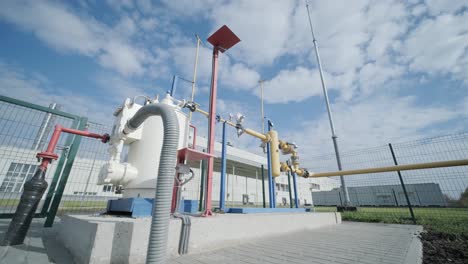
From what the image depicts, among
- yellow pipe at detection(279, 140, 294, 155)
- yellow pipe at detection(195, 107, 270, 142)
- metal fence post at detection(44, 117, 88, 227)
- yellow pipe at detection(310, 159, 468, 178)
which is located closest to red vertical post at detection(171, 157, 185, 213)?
yellow pipe at detection(195, 107, 270, 142)

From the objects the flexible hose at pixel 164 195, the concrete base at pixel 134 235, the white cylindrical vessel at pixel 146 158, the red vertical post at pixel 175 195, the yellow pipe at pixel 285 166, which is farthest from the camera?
the yellow pipe at pixel 285 166

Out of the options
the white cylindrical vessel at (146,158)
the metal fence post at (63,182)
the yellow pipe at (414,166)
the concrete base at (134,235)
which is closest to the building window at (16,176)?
the metal fence post at (63,182)

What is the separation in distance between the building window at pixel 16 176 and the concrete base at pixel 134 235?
74.4 inches

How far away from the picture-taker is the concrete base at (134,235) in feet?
4.54

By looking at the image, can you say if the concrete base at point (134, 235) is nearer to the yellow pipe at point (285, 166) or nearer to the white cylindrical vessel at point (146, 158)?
the white cylindrical vessel at point (146, 158)

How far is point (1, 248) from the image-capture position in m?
1.76

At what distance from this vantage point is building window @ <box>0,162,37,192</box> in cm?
299

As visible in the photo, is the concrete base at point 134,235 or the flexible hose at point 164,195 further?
the concrete base at point 134,235

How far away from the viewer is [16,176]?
3.14m

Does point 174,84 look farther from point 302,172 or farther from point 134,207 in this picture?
point 302,172

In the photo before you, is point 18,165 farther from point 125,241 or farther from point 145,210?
point 125,241

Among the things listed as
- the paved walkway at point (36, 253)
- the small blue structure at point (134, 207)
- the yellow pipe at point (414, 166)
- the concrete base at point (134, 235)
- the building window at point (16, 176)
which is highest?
the yellow pipe at point (414, 166)

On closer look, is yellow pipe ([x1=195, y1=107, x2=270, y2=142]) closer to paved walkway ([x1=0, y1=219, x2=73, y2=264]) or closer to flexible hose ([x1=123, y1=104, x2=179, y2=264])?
flexible hose ([x1=123, y1=104, x2=179, y2=264])

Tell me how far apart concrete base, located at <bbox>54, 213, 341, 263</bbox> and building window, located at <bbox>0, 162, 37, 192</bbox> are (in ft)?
6.20
